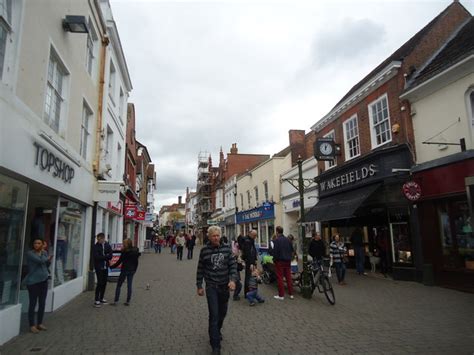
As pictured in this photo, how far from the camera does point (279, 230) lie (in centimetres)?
935

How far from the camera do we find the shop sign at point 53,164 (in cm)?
651

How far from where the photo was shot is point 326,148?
15547 mm

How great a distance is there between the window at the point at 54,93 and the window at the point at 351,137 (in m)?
11.4

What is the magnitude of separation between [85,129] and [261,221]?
18.9m

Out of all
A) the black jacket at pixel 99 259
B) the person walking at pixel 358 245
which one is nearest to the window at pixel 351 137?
the person walking at pixel 358 245

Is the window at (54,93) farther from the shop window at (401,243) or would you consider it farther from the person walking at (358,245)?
the shop window at (401,243)

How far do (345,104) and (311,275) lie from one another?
29.5ft

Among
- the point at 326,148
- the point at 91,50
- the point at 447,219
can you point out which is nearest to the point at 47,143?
the point at 91,50

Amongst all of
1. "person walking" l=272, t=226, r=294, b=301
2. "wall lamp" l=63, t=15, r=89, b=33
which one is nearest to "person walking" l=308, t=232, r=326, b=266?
"person walking" l=272, t=226, r=294, b=301

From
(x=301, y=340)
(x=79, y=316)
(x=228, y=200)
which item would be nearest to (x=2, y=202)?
(x=79, y=316)

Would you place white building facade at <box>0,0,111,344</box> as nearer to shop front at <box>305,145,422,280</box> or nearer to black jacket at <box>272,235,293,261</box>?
black jacket at <box>272,235,293,261</box>

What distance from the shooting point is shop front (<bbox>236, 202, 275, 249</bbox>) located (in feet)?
82.2

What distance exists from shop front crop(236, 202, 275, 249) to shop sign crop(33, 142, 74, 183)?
1765 cm

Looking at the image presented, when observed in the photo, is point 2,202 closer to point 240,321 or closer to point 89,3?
point 240,321
